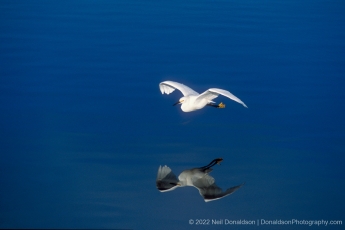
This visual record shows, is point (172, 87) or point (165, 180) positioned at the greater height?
point (172, 87)

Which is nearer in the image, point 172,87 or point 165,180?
point 165,180

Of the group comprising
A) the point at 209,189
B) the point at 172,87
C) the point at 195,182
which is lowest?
the point at 209,189

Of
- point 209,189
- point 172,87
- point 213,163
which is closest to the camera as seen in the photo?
point 209,189

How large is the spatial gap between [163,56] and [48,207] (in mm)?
6763

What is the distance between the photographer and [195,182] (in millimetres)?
9078

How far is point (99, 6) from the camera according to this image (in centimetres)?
1961

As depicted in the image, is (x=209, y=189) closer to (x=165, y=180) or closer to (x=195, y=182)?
(x=195, y=182)

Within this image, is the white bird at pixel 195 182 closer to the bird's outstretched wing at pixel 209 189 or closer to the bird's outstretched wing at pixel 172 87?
the bird's outstretched wing at pixel 209 189

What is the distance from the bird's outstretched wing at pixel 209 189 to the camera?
8.63 meters

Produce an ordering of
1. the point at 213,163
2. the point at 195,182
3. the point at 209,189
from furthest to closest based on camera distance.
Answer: the point at 213,163 < the point at 195,182 < the point at 209,189

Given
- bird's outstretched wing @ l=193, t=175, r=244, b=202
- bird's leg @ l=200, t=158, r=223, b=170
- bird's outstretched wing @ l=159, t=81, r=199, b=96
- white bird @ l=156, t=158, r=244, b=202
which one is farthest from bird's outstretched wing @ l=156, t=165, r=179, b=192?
bird's outstretched wing @ l=159, t=81, r=199, b=96

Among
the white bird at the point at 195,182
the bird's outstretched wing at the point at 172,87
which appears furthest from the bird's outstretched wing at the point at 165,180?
the bird's outstretched wing at the point at 172,87

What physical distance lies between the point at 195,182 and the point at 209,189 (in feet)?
0.97

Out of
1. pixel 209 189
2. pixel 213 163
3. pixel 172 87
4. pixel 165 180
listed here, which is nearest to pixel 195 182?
pixel 209 189
